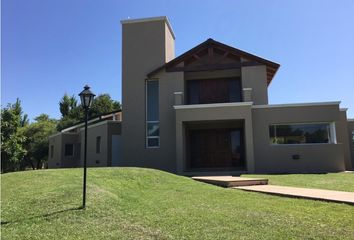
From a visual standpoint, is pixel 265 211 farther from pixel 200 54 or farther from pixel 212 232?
pixel 200 54

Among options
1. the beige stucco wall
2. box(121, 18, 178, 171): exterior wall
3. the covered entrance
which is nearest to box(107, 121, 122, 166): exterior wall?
box(121, 18, 178, 171): exterior wall

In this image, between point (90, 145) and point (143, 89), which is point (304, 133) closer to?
point (143, 89)

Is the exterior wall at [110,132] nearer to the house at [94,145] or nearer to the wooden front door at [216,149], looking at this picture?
the house at [94,145]

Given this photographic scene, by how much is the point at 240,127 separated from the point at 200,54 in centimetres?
528

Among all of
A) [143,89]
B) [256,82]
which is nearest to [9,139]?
[143,89]

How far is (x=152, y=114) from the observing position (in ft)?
75.9

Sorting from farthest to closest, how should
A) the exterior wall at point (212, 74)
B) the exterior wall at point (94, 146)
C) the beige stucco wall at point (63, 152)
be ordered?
the beige stucco wall at point (63, 152), the exterior wall at point (94, 146), the exterior wall at point (212, 74)

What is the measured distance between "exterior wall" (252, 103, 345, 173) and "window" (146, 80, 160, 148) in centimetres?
623

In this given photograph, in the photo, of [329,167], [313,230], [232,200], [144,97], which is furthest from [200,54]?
[313,230]

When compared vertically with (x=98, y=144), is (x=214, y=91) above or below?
above

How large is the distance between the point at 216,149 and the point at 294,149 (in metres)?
5.07

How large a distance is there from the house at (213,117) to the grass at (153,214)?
946 centimetres

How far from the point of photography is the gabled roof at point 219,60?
2175 cm

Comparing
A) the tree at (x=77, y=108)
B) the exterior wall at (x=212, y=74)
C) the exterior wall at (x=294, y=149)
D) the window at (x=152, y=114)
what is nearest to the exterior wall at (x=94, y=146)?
the window at (x=152, y=114)
